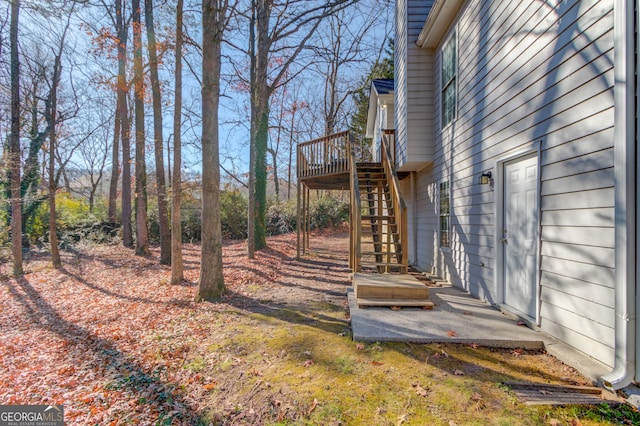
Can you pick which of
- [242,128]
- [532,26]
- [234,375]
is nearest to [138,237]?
[242,128]

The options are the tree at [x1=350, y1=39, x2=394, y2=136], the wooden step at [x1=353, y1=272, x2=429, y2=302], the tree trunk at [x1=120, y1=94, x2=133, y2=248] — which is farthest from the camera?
the tree at [x1=350, y1=39, x2=394, y2=136]

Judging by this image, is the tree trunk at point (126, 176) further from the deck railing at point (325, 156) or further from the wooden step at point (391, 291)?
the wooden step at point (391, 291)

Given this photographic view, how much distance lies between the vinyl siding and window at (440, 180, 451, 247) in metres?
1.02

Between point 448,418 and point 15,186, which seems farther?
point 15,186

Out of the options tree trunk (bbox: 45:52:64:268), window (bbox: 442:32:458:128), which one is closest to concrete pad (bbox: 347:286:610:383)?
window (bbox: 442:32:458:128)

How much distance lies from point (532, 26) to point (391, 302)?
158 inches

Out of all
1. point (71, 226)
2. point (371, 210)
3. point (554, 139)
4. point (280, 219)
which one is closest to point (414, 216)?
point (371, 210)

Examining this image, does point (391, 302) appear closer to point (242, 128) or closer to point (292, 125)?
point (242, 128)

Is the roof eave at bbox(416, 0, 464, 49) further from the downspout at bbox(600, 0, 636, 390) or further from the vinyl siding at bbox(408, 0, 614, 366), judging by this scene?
the downspout at bbox(600, 0, 636, 390)

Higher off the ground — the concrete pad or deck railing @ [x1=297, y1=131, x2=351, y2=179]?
deck railing @ [x1=297, y1=131, x2=351, y2=179]

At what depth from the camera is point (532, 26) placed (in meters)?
3.66

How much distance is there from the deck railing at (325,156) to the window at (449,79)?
8.01 ft

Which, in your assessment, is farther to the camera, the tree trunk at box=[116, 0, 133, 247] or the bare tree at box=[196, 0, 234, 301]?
the tree trunk at box=[116, 0, 133, 247]

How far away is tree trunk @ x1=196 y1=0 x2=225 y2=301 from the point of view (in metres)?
5.45
